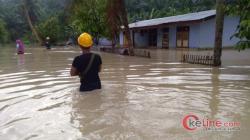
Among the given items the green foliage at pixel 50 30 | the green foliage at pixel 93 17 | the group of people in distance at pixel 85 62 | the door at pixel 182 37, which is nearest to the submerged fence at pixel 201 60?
the group of people in distance at pixel 85 62

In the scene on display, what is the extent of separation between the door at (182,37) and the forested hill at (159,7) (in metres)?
17.6

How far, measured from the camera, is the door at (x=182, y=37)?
35.6 m

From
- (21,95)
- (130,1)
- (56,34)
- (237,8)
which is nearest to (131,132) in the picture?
(21,95)

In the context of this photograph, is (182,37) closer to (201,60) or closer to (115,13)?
(115,13)

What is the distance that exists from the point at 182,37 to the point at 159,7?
27494mm

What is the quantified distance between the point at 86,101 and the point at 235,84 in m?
5.29

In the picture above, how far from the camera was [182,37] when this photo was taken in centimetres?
3644

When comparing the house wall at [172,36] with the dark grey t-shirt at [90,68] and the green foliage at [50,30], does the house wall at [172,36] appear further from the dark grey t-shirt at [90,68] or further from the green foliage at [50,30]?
the dark grey t-shirt at [90,68]

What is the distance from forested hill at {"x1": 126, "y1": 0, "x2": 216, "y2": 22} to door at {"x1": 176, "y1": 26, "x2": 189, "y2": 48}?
57.6ft

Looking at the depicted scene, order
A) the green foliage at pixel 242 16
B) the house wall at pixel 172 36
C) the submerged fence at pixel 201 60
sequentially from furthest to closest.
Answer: the house wall at pixel 172 36, the submerged fence at pixel 201 60, the green foliage at pixel 242 16

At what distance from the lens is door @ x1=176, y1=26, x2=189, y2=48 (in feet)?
117

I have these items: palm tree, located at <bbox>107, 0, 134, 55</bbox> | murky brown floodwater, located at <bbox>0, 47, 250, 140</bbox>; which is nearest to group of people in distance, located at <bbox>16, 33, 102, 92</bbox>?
murky brown floodwater, located at <bbox>0, 47, 250, 140</bbox>

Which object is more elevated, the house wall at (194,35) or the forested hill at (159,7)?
the forested hill at (159,7)

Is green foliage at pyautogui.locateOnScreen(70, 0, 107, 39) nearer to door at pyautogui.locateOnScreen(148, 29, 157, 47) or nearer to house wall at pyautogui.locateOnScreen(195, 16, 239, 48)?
door at pyautogui.locateOnScreen(148, 29, 157, 47)
